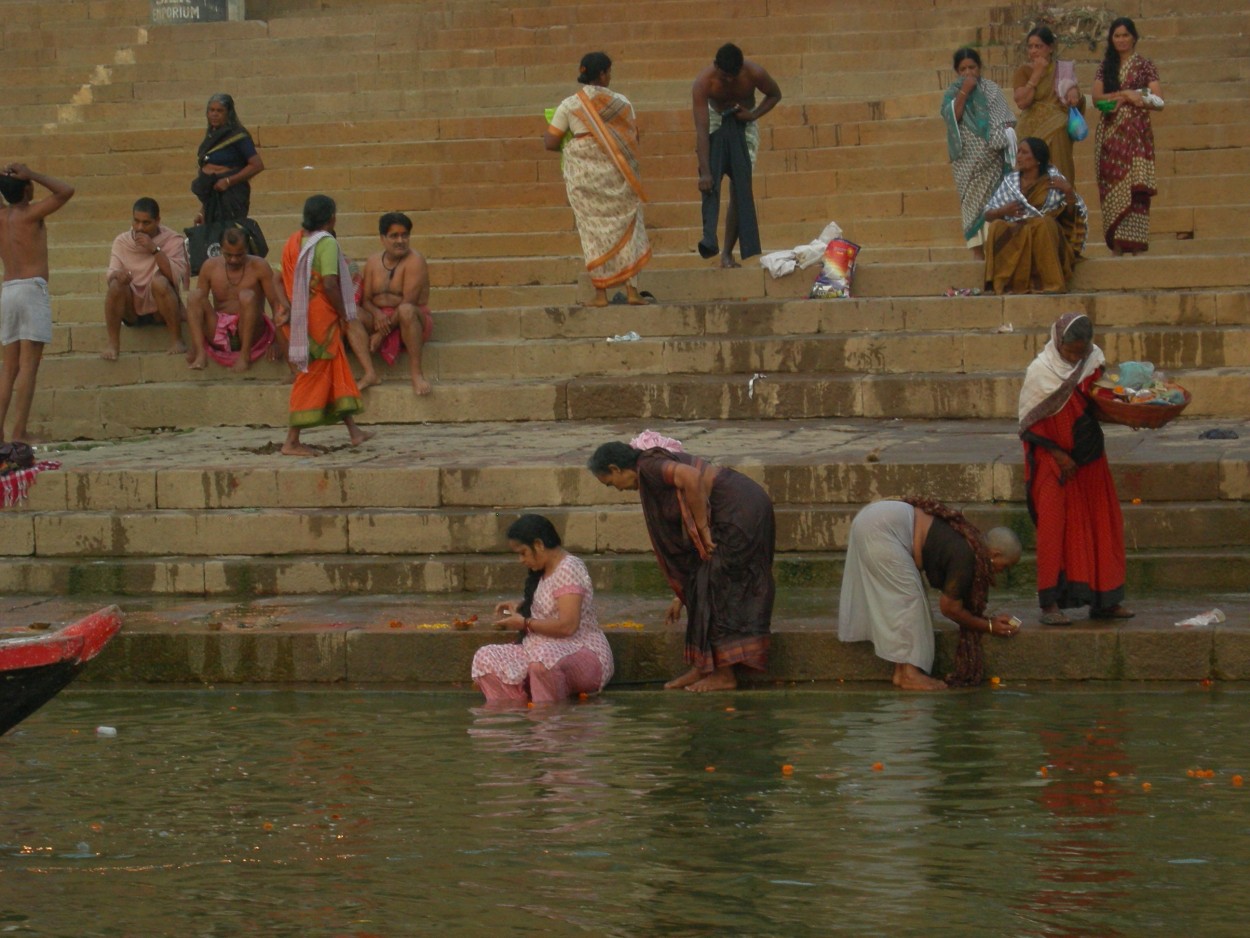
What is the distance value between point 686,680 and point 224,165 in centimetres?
627

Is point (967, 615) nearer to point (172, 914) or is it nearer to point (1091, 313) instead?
point (172, 914)

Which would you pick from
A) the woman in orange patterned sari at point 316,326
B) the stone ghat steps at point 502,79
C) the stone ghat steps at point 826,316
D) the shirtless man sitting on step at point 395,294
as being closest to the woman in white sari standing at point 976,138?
the stone ghat steps at point 826,316

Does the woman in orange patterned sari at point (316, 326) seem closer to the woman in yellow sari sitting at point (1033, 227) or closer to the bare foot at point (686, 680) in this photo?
the bare foot at point (686, 680)

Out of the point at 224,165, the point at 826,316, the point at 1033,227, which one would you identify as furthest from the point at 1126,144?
the point at 224,165

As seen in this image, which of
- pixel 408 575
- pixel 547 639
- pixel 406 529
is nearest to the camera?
pixel 547 639

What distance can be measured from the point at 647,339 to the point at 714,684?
438 cm

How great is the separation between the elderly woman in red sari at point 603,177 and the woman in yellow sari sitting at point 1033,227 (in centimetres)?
219

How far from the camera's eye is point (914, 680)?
26.1ft

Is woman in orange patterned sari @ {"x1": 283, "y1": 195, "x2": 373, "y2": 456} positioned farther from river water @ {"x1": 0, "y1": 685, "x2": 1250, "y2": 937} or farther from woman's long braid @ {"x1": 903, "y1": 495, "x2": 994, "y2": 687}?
woman's long braid @ {"x1": 903, "y1": 495, "x2": 994, "y2": 687}

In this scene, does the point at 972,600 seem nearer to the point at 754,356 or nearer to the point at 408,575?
the point at 408,575

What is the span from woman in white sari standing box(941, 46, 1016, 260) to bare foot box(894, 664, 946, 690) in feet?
18.1

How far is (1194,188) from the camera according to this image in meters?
13.6

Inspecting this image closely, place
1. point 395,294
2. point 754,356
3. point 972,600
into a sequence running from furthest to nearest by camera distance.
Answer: point 395,294 → point 754,356 → point 972,600

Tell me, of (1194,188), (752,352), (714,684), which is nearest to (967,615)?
(714,684)
